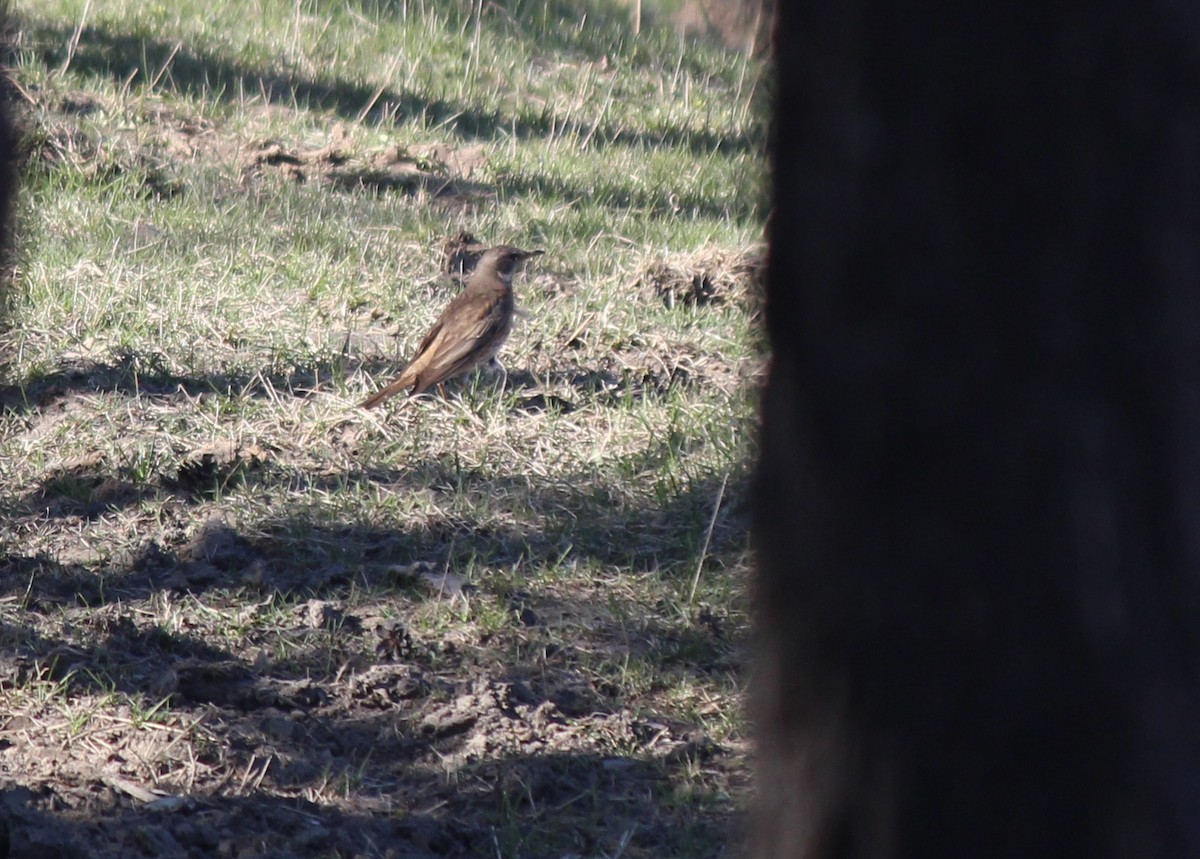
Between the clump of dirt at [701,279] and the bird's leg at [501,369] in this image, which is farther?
the clump of dirt at [701,279]

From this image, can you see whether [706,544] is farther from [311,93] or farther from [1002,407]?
[311,93]

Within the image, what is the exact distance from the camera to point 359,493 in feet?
19.0

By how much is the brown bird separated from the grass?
0.45ft

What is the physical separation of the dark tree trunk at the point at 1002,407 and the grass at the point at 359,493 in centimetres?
27

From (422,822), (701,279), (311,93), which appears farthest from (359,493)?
(311,93)

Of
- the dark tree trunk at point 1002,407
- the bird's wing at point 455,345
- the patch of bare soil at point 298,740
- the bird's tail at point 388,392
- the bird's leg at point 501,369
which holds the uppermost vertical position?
the dark tree trunk at point 1002,407

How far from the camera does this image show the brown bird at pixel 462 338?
673 cm

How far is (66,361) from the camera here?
6805mm

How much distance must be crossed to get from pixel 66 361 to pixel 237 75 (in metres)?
6.00

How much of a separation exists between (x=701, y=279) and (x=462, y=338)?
2047mm

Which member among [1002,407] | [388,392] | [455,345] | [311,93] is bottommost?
[388,392]

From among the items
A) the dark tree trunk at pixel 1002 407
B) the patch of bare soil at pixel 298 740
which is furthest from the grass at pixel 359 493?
the dark tree trunk at pixel 1002 407

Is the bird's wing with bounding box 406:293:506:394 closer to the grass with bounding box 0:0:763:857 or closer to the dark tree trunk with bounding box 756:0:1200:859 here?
the grass with bounding box 0:0:763:857

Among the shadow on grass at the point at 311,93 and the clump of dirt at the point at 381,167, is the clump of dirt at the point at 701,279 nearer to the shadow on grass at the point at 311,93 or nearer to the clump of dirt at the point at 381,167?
the clump of dirt at the point at 381,167
